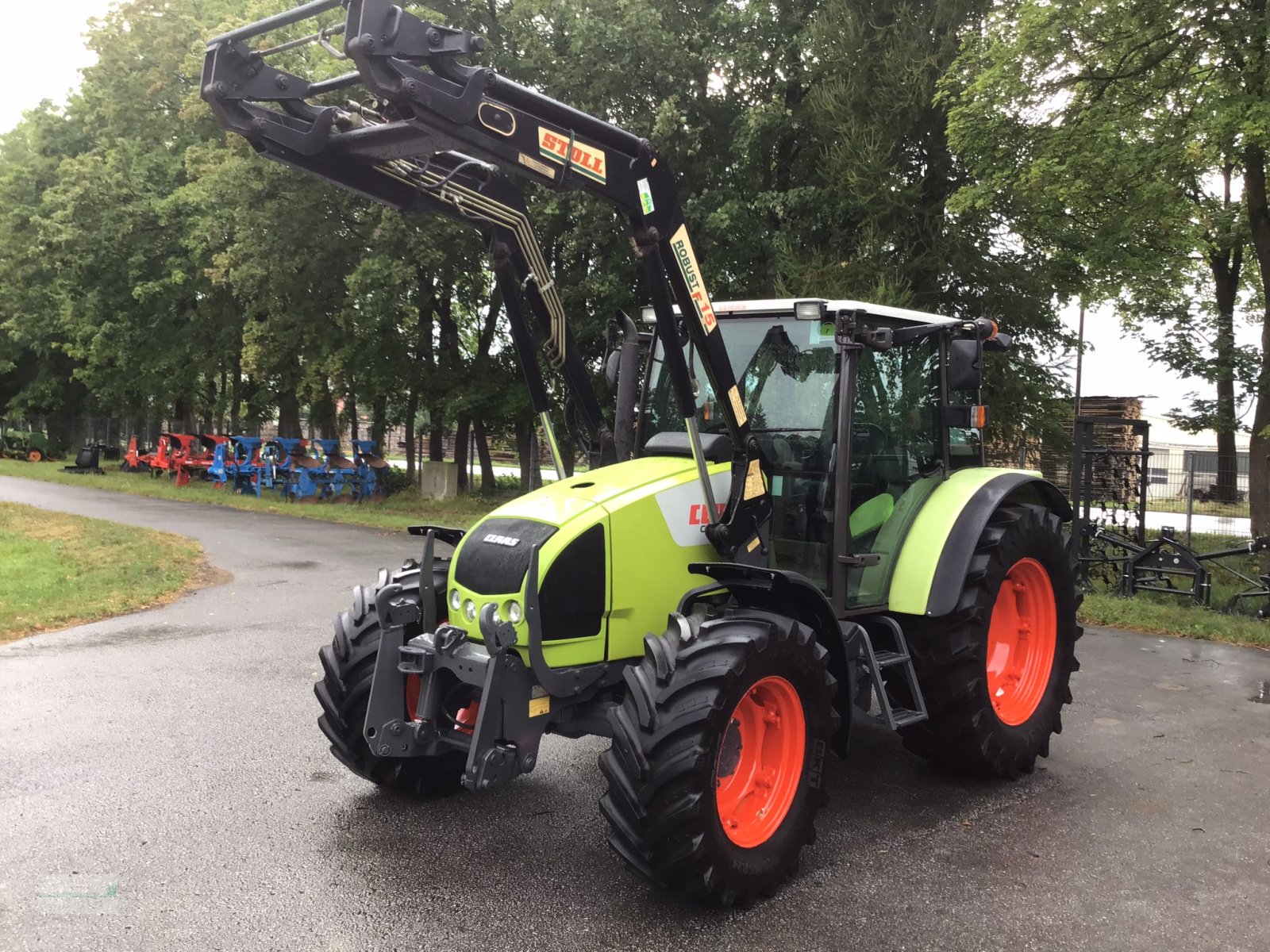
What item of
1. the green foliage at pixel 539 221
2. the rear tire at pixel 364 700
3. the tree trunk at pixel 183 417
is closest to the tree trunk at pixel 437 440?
the green foliage at pixel 539 221

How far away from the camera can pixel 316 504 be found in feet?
67.8

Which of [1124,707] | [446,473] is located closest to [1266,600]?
[1124,707]

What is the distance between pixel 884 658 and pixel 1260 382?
12.2m

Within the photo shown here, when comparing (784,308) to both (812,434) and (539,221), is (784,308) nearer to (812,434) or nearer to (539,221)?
(812,434)

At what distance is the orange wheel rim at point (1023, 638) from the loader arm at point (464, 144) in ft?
6.06

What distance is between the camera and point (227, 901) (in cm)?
349

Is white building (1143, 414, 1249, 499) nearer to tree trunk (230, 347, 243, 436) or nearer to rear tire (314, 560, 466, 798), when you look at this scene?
rear tire (314, 560, 466, 798)

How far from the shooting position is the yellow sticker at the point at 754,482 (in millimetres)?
4125

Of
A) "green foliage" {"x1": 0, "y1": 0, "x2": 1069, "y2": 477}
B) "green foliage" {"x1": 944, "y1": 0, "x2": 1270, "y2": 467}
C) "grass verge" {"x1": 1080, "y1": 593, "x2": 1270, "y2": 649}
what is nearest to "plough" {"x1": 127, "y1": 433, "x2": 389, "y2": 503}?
"green foliage" {"x1": 0, "y1": 0, "x2": 1069, "y2": 477}

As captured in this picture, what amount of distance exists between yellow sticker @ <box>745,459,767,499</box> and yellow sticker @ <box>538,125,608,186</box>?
4.42 ft

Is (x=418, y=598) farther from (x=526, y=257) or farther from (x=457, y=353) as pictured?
(x=457, y=353)

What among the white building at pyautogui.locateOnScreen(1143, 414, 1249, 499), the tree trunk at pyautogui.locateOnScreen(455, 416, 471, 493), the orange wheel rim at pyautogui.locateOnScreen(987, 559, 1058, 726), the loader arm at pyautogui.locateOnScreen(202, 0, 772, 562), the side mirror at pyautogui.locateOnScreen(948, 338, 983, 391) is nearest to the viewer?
the loader arm at pyautogui.locateOnScreen(202, 0, 772, 562)

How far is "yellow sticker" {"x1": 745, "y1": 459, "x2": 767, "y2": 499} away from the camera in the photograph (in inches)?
162

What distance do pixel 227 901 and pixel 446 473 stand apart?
735 inches
